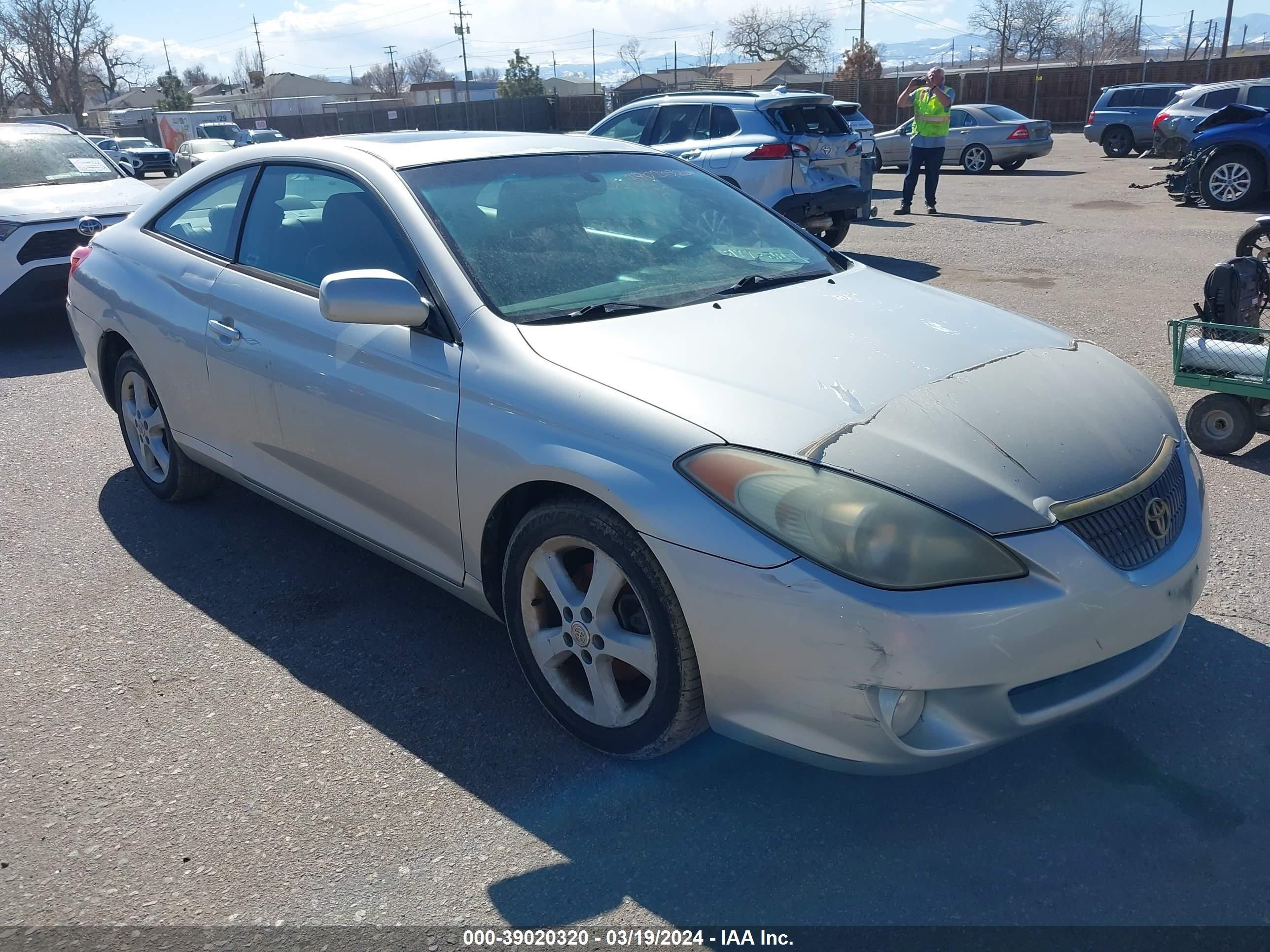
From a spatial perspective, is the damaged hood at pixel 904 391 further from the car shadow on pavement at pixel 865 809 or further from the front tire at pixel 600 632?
the car shadow on pavement at pixel 865 809

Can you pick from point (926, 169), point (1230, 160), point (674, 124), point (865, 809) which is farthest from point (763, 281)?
point (1230, 160)

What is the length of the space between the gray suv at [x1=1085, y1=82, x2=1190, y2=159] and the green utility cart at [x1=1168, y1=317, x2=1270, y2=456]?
826 inches

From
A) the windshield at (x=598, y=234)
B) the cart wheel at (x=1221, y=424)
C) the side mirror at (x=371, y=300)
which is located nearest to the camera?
the side mirror at (x=371, y=300)

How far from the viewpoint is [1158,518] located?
2.59m

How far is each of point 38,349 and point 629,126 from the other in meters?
6.45

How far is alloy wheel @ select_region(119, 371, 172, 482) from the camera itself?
14.9 ft

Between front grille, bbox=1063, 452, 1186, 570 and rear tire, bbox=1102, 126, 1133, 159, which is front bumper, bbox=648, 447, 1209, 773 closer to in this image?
front grille, bbox=1063, 452, 1186, 570

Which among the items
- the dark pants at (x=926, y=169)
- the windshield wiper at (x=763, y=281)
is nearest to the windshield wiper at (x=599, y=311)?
the windshield wiper at (x=763, y=281)

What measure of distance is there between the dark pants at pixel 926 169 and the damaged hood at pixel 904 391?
36.5 ft

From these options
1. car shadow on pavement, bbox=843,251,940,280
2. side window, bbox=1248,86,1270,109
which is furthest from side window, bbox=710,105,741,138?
side window, bbox=1248,86,1270,109

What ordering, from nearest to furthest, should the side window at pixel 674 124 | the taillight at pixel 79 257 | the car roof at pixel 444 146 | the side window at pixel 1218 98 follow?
the car roof at pixel 444 146 → the taillight at pixel 79 257 → the side window at pixel 674 124 → the side window at pixel 1218 98

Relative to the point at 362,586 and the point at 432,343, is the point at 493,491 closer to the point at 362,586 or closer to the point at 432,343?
the point at 432,343

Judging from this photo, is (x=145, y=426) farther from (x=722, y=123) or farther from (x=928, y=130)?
(x=928, y=130)

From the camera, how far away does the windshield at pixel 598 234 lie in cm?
315
